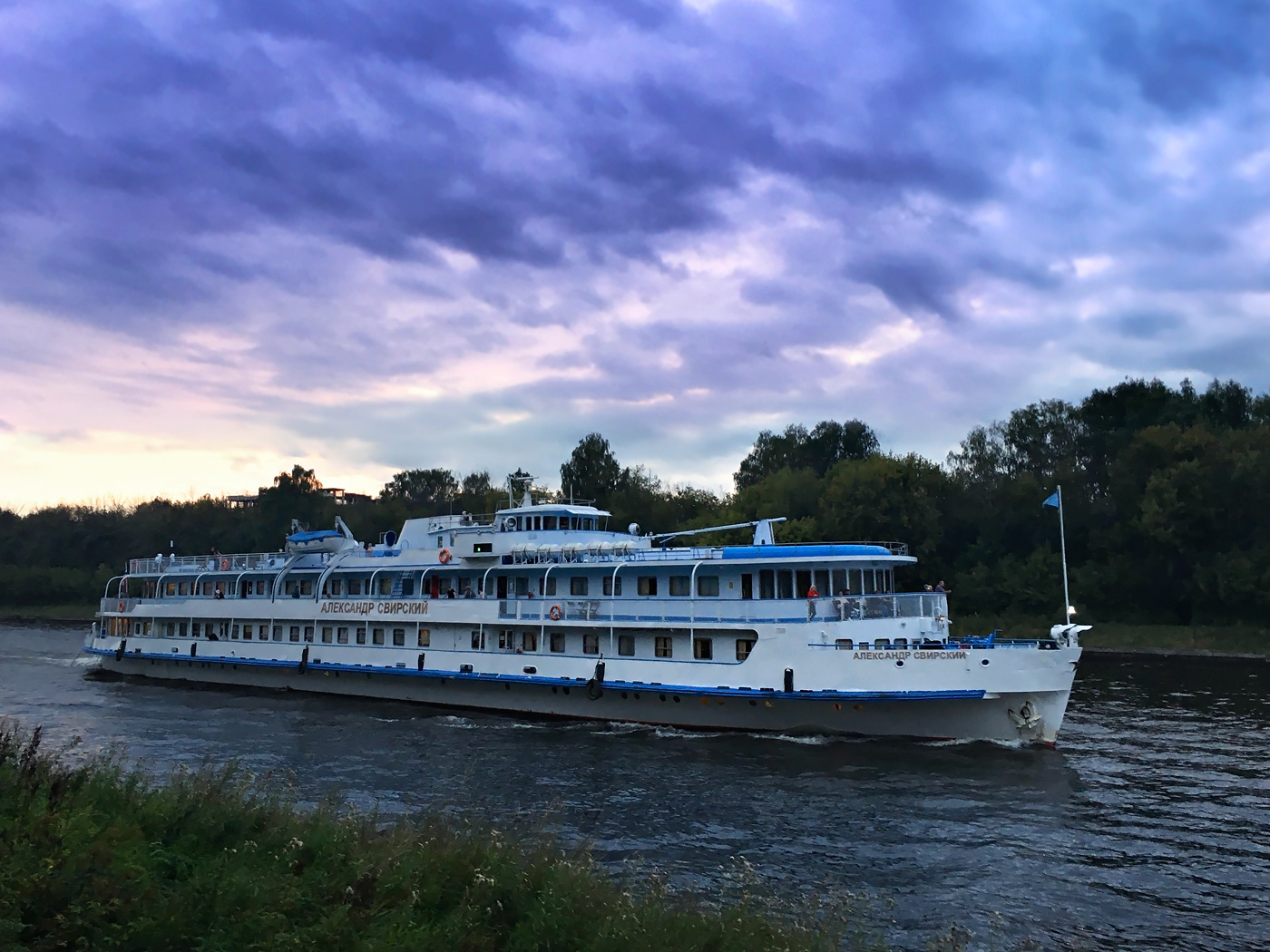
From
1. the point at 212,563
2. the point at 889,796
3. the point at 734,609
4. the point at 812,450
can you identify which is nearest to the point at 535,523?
the point at 734,609

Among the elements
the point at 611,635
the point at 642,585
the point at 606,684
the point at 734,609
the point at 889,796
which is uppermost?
the point at 642,585

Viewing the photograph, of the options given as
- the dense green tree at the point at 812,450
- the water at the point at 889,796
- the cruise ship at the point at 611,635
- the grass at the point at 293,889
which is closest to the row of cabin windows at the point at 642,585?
the cruise ship at the point at 611,635

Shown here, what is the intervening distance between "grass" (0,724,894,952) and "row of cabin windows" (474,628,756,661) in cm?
1666

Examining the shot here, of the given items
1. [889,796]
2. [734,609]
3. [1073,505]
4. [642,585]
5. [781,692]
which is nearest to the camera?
[889,796]

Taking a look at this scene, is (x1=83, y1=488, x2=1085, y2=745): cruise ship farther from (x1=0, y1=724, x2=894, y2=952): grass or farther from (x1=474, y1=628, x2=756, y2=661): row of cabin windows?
(x1=0, y1=724, x2=894, y2=952): grass

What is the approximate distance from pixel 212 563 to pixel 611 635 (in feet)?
84.1

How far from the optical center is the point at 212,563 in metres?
48.3

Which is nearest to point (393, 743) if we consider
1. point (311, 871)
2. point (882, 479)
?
point (311, 871)

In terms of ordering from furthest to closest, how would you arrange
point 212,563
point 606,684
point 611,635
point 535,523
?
point 212,563
point 535,523
point 611,635
point 606,684

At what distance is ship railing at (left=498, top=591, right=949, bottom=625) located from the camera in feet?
94.4

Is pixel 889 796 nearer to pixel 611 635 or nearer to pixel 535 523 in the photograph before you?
pixel 611 635

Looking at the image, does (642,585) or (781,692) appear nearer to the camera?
(781,692)

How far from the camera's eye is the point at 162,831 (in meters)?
12.4

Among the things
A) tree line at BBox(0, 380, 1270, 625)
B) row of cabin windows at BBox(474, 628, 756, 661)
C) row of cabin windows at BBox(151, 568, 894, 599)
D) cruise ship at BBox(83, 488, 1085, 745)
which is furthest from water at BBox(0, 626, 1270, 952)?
tree line at BBox(0, 380, 1270, 625)
